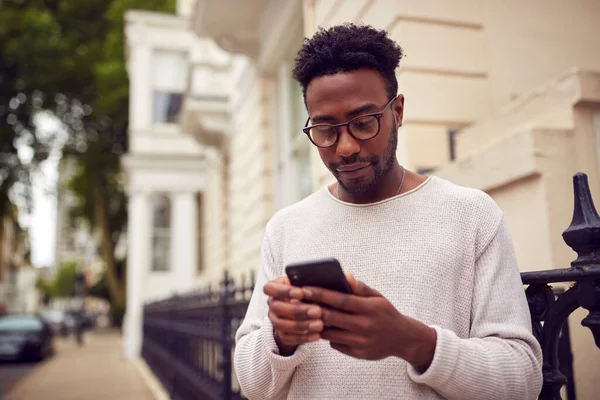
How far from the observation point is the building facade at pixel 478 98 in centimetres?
297

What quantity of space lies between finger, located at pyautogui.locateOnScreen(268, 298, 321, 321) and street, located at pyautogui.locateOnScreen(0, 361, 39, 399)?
9.77 meters

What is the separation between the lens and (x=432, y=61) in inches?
156

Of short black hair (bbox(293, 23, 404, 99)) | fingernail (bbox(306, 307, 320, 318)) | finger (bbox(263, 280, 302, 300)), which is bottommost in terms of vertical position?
fingernail (bbox(306, 307, 320, 318))

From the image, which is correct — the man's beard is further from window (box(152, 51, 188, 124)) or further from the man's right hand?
window (box(152, 51, 188, 124))

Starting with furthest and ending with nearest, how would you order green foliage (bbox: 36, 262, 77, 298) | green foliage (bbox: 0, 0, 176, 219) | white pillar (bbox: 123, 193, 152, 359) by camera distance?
green foliage (bbox: 36, 262, 77, 298)
green foliage (bbox: 0, 0, 176, 219)
white pillar (bbox: 123, 193, 152, 359)

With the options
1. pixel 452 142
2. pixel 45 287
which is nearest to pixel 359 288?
pixel 452 142

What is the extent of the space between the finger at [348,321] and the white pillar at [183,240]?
13172 mm

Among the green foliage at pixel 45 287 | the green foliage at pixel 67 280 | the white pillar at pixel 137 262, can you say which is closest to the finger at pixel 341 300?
the white pillar at pixel 137 262

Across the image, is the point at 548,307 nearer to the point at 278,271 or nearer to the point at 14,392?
the point at 278,271

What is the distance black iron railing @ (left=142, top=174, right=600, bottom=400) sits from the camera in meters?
1.42

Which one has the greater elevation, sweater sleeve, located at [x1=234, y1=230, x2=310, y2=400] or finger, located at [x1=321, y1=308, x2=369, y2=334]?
finger, located at [x1=321, y1=308, x2=369, y2=334]

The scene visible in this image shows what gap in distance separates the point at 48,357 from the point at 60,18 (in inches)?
503

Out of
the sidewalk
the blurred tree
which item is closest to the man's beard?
the sidewalk

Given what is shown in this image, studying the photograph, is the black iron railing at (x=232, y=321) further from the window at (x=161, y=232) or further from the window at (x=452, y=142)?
the window at (x=161, y=232)
